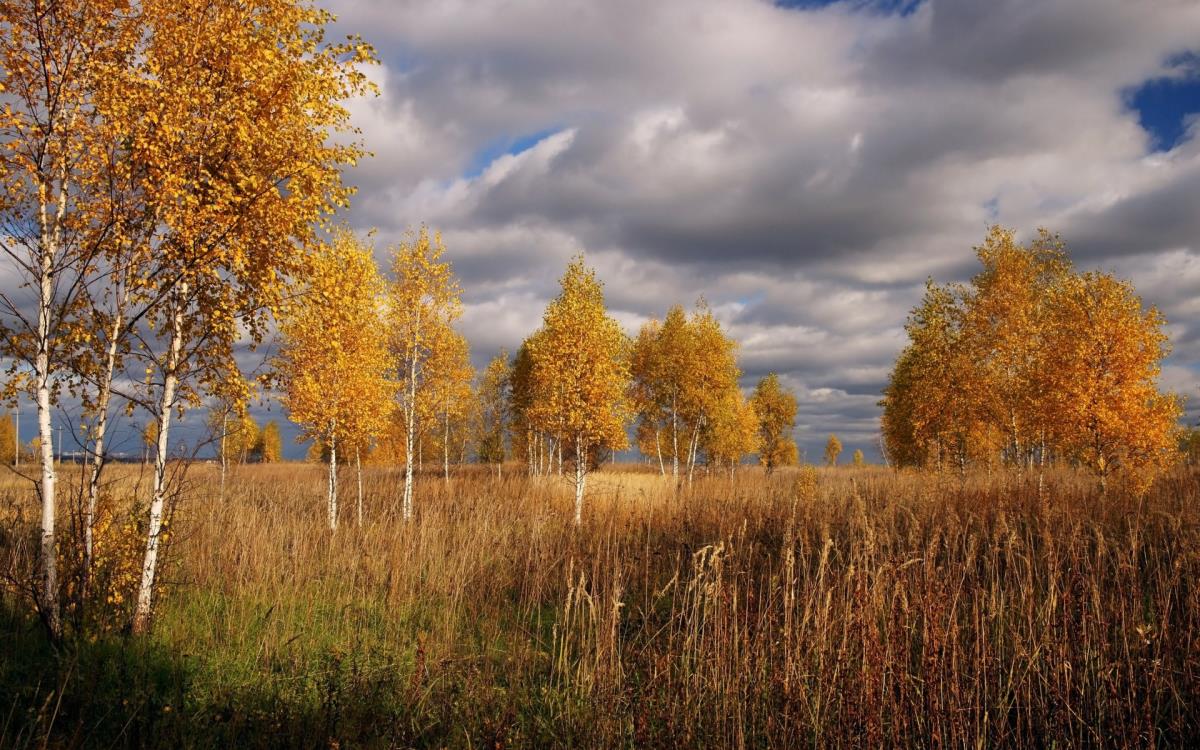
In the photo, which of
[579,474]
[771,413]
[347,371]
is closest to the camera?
[347,371]

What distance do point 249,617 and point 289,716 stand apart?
263cm

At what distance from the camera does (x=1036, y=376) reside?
18.0m

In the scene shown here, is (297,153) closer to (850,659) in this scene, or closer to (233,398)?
(233,398)

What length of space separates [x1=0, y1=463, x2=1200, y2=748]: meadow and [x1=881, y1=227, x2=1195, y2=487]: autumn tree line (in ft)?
22.7

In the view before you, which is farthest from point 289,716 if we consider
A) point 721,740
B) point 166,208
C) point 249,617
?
point 166,208

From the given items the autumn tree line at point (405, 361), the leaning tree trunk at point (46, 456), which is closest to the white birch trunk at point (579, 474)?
the autumn tree line at point (405, 361)

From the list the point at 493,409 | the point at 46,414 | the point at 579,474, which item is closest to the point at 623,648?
the point at 46,414

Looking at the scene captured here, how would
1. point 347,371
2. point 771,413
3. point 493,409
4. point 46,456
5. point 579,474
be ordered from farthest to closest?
point 771,413
point 493,409
point 579,474
point 347,371
point 46,456

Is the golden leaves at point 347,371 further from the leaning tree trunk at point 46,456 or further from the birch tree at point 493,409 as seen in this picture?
the birch tree at point 493,409

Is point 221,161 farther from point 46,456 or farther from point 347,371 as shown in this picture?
point 347,371

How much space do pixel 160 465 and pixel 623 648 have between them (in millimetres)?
5264

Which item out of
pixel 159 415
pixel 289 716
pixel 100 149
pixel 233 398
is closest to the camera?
pixel 289 716

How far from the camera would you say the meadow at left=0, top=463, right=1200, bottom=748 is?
151 inches

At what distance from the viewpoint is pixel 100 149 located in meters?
6.47
